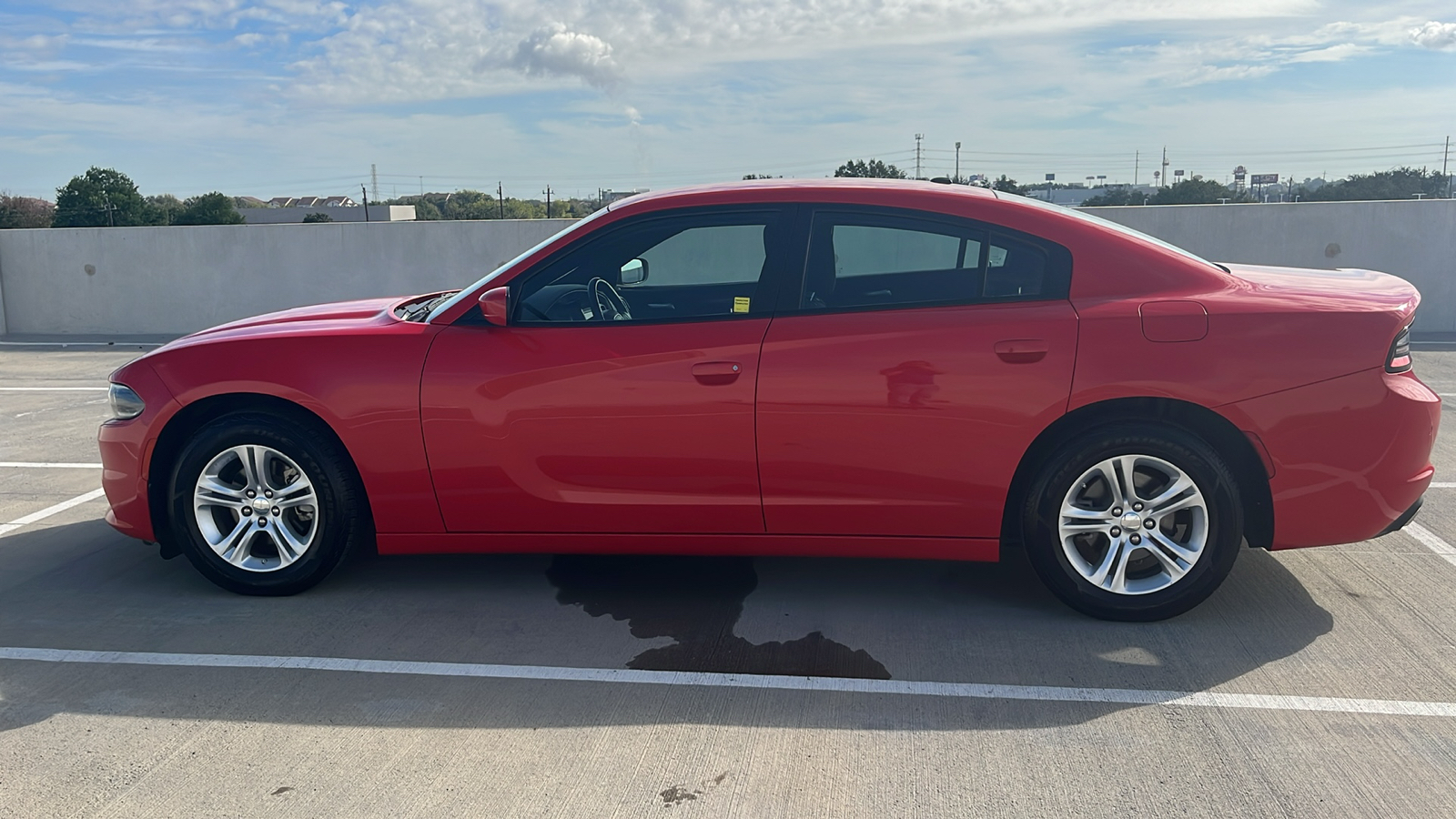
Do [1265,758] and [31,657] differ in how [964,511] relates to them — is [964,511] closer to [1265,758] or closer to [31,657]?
[1265,758]

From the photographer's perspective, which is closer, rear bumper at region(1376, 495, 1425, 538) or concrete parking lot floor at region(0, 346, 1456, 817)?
concrete parking lot floor at region(0, 346, 1456, 817)

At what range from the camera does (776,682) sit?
11.8 feet

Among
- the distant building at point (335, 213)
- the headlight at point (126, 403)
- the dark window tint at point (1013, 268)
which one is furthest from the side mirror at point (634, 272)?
the distant building at point (335, 213)

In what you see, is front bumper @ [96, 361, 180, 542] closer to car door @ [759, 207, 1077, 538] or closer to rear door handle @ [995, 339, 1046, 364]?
car door @ [759, 207, 1077, 538]

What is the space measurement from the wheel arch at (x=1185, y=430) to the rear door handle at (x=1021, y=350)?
25 cm

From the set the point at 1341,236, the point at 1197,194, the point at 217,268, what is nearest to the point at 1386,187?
the point at 1197,194

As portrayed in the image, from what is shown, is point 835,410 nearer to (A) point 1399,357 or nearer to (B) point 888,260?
(B) point 888,260

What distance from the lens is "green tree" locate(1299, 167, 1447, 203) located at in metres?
36.5

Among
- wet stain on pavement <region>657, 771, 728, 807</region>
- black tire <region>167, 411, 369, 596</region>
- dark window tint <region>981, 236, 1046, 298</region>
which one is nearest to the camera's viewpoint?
wet stain on pavement <region>657, 771, 728, 807</region>

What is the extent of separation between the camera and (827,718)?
332cm

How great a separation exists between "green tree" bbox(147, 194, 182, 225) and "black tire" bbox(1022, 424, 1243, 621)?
64432mm

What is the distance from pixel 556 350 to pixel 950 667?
1.86 metres

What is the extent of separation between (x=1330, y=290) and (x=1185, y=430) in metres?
0.83

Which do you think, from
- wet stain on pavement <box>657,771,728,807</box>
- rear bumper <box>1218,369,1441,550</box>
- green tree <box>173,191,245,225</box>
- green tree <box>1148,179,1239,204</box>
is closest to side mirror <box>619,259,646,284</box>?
wet stain on pavement <box>657,771,728,807</box>
